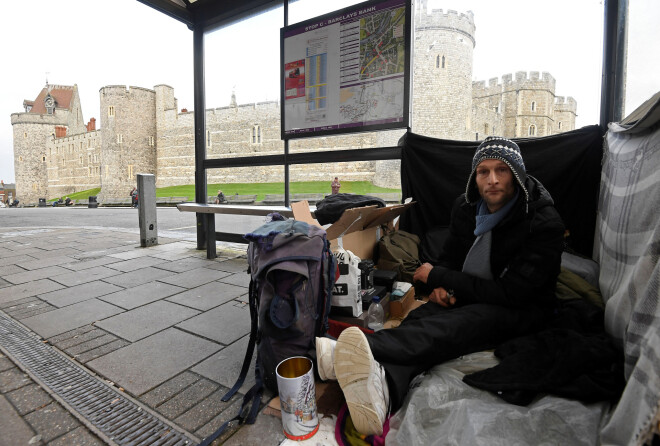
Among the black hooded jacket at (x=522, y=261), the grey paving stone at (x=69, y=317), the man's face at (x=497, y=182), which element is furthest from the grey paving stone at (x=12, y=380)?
the man's face at (x=497, y=182)

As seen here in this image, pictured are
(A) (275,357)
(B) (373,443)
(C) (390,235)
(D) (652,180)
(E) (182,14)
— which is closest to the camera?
(B) (373,443)

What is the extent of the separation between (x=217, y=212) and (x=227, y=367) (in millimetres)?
2534

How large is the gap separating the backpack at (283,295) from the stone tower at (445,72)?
939 inches

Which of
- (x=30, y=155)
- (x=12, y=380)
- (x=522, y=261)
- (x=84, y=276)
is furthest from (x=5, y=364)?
(x=30, y=155)

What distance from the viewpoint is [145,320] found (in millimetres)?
2537

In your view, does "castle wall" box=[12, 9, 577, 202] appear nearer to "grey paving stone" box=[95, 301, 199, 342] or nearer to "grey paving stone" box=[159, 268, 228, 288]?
"grey paving stone" box=[159, 268, 228, 288]

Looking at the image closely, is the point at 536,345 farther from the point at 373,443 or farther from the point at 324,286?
the point at 324,286

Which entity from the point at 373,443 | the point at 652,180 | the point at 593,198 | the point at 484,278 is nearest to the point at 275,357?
the point at 373,443

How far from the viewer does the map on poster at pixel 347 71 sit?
3.48 meters

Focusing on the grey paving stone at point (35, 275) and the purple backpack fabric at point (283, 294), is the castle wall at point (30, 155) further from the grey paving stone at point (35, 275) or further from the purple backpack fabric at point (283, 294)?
the purple backpack fabric at point (283, 294)

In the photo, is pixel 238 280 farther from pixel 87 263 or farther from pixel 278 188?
pixel 278 188

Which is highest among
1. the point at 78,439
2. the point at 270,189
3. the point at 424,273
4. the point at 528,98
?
the point at 528,98

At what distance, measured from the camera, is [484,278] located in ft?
6.24

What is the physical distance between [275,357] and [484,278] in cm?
120
